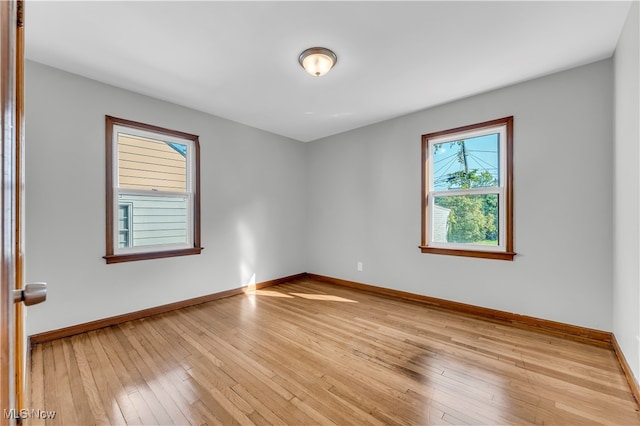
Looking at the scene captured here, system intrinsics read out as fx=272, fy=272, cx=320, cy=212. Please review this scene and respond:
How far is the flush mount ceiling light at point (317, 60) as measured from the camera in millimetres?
2270

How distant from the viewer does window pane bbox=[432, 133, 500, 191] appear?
3107mm

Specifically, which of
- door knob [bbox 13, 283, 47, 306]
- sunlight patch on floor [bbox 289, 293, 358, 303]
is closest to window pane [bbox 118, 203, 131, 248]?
sunlight patch on floor [bbox 289, 293, 358, 303]

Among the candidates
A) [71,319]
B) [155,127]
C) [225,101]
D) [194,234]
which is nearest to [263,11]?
[225,101]

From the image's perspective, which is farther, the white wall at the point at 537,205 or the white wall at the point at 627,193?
the white wall at the point at 537,205

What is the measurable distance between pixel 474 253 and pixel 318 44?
2.74m

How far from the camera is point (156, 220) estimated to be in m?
3.25

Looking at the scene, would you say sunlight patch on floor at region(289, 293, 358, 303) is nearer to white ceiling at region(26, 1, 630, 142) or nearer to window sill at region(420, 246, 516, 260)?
window sill at region(420, 246, 516, 260)

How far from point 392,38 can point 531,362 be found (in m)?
2.77

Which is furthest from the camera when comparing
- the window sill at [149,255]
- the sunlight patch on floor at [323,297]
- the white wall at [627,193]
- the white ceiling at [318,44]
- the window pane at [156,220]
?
the sunlight patch on floor at [323,297]

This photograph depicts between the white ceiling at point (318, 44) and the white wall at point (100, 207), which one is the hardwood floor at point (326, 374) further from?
the white ceiling at point (318, 44)

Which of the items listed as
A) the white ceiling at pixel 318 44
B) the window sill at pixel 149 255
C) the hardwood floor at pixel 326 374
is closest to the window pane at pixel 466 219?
the hardwood floor at pixel 326 374

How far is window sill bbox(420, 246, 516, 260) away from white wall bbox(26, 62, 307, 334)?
8.10 ft

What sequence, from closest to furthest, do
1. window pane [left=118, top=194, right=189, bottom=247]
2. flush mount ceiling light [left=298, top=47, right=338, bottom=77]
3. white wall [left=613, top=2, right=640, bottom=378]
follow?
1. white wall [left=613, top=2, right=640, bottom=378]
2. flush mount ceiling light [left=298, top=47, right=338, bottom=77]
3. window pane [left=118, top=194, right=189, bottom=247]

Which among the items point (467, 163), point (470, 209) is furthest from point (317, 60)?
point (470, 209)
